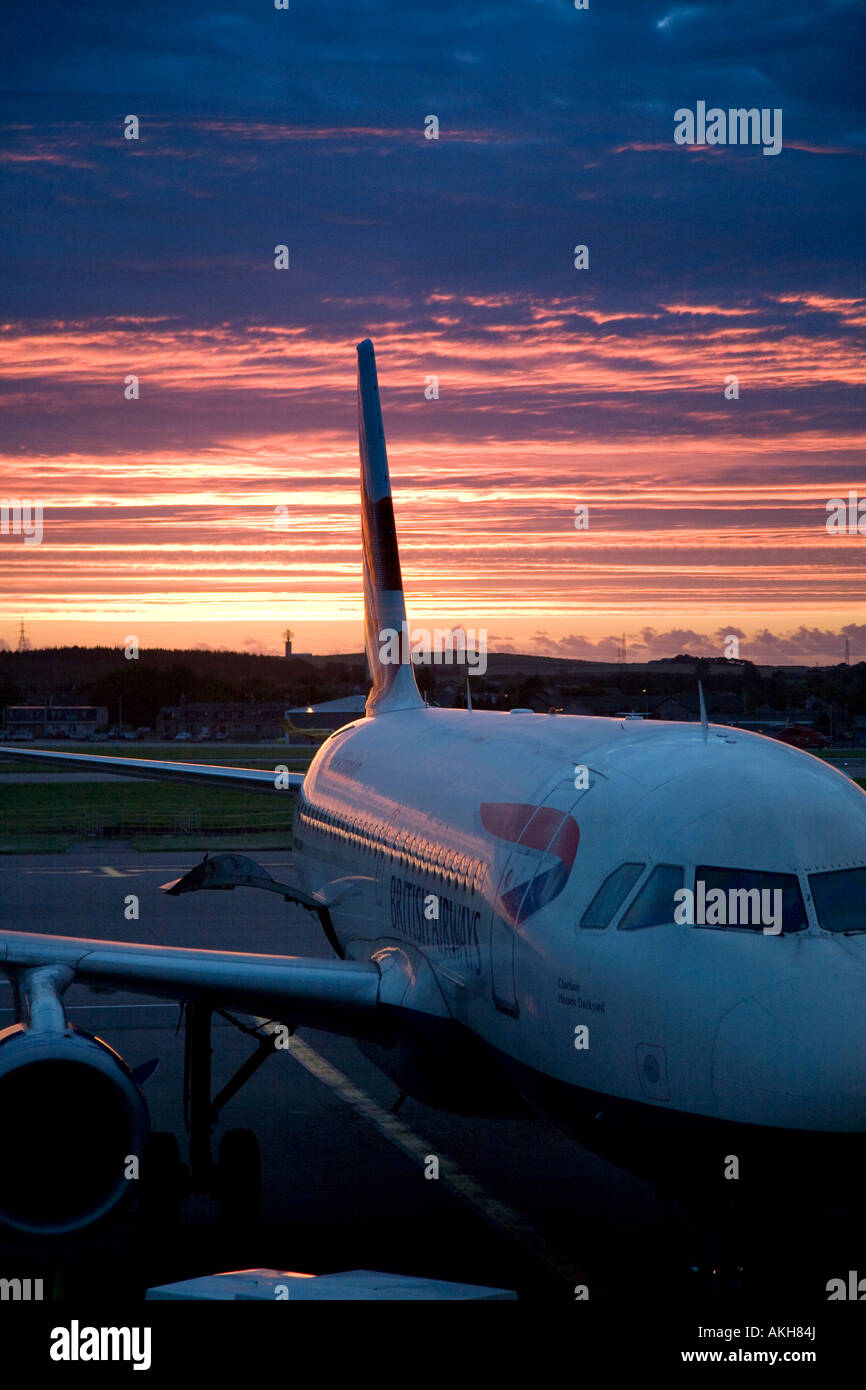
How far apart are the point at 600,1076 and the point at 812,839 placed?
5.97ft

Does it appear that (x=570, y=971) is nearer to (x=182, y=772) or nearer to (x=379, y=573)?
(x=182, y=772)

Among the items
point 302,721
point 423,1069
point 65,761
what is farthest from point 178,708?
point 423,1069

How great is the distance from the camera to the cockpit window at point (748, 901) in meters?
8.02

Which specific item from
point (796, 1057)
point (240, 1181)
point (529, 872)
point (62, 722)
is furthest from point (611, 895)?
point (62, 722)

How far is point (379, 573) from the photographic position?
22062 millimetres

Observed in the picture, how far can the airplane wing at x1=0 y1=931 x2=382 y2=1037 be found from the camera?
12203mm

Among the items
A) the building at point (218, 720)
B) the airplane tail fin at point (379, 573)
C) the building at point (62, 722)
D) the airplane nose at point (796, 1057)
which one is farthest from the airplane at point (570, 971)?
the building at point (62, 722)

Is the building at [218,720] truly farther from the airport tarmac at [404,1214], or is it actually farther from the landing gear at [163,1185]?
the landing gear at [163,1185]

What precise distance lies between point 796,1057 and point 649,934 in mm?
1102

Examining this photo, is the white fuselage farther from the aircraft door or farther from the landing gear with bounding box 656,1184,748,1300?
the landing gear with bounding box 656,1184,748,1300

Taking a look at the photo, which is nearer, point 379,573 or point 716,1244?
point 716,1244

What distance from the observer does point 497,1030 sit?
10.0 meters
